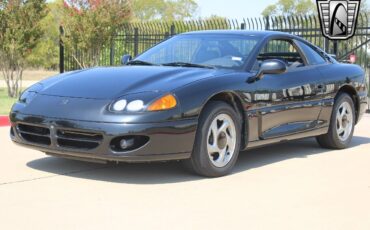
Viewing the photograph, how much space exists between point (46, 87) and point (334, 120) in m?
3.73

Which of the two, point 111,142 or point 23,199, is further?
point 111,142

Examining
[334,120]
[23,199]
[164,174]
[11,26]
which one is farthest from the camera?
[11,26]

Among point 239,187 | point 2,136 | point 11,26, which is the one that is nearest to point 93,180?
point 239,187

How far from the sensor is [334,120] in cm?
794

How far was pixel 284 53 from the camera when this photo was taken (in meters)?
7.76

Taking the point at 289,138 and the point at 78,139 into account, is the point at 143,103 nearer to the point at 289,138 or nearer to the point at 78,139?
the point at 78,139

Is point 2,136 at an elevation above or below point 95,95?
below

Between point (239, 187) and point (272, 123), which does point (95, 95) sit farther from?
point (272, 123)

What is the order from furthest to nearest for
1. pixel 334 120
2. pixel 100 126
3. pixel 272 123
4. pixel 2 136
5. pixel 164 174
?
pixel 2 136 < pixel 334 120 < pixel 272 123 < pixel 164 174 < pixel 100 126

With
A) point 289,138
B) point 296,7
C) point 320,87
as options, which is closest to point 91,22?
point 320,87

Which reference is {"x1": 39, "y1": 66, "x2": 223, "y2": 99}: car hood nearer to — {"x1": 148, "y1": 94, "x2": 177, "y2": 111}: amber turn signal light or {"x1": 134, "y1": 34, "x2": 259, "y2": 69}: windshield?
{"x1": 148, "y1": 94, "x2": 177, "y2": 111}: amber turn signal light

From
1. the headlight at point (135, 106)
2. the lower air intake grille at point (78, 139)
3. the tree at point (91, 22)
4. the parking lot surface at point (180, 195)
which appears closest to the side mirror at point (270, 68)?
the parking lot surface at point (180, 195)

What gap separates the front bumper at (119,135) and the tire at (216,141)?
123 mm

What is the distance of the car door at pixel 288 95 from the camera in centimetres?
661
